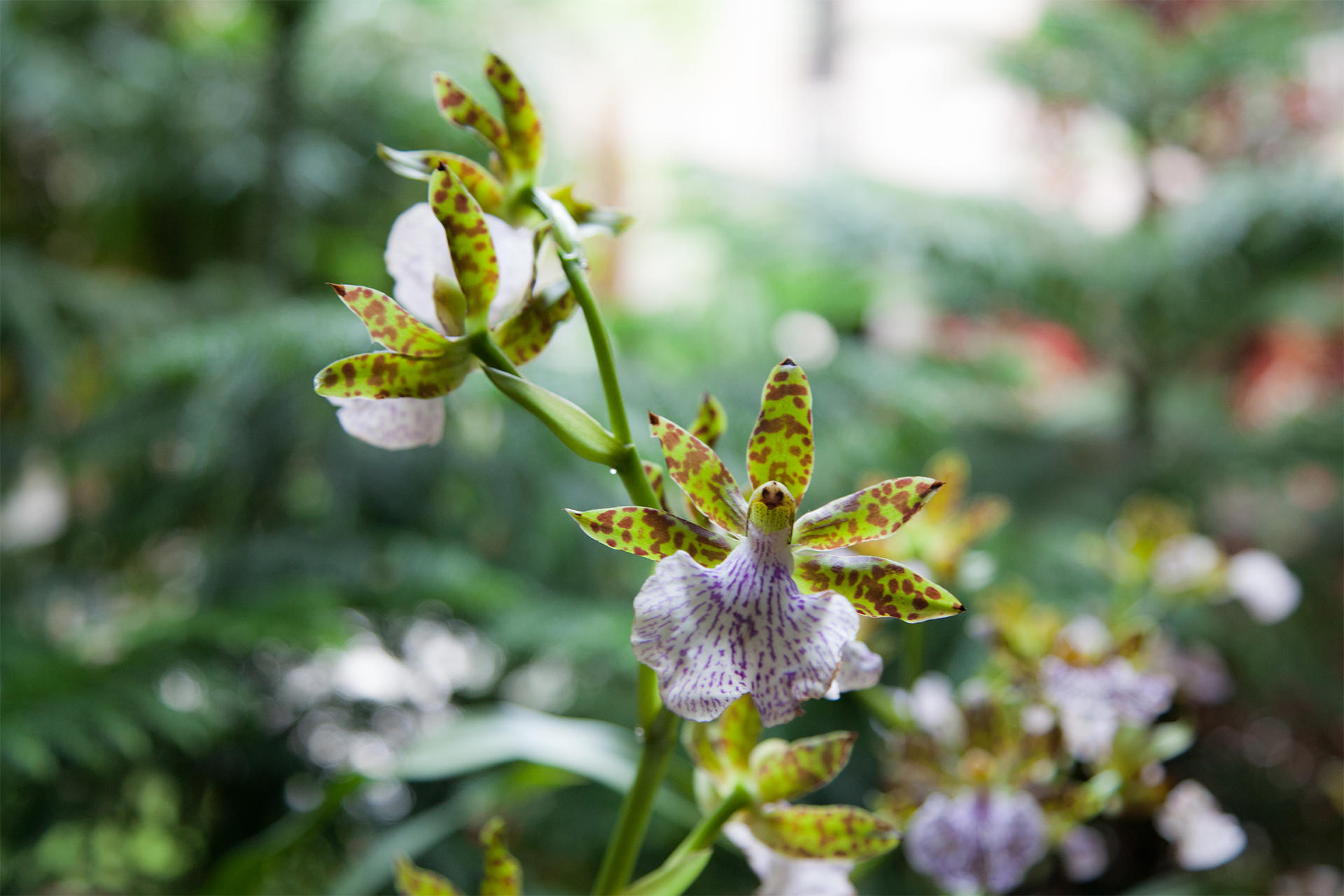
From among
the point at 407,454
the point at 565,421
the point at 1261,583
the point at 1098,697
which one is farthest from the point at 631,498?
the point at 407,454

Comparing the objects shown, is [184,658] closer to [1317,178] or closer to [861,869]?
[861,869]

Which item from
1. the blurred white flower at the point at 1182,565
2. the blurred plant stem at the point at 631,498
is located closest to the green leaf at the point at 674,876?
the blurred plant stem at the point at 631,498

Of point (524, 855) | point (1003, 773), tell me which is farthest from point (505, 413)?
point (1003, 773)

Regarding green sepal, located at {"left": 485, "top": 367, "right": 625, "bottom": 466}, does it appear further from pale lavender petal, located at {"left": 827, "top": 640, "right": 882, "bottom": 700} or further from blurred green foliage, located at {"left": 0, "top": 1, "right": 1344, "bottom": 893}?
blurred green foliage, located at {"left": 0, "top": 1, "right": 1344, "bottom": 893}

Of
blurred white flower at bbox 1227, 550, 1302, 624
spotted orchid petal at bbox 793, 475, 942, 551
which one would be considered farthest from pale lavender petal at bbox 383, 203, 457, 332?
blurred white flower at bbox 1227, 550, 1302, 624

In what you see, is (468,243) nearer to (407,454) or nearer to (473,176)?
(473,176)

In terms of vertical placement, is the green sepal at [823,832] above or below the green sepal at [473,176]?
below

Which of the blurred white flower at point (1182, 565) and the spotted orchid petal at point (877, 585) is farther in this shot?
the blurred white flower at point (1182, 565)

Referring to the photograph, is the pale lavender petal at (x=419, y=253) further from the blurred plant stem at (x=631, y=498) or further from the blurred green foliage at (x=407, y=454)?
the blurred green foliage at (x=407, y=454)
